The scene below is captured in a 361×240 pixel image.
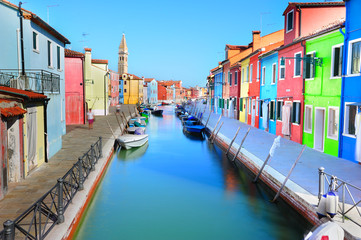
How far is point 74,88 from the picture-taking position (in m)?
27.7

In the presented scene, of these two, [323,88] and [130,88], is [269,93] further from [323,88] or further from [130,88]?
[130,88]

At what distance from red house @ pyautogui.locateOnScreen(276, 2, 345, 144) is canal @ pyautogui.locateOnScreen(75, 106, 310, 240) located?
4773 millimetres

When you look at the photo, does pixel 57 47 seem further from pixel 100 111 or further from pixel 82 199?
pixel 100 111

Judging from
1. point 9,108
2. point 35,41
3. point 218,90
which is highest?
point 35,41

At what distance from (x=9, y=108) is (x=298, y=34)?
1557 cm

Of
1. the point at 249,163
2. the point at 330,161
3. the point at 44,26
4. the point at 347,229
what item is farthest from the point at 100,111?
the point at 347,229

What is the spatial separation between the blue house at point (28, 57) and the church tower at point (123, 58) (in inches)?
3662

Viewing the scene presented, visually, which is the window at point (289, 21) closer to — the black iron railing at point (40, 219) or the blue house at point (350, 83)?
the blue house at point (350, 83)

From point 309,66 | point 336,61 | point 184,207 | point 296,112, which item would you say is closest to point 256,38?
point 296,112

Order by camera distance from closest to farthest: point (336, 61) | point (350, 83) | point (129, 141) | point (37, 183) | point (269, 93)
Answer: point (37, 183), point (350, 83), point (336, 61), point (129, 141), point (269, 93)

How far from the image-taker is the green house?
1417 cm

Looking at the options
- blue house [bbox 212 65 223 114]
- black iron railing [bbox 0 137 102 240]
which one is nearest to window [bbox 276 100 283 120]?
black iron railing [bbox 0 137 102 240]

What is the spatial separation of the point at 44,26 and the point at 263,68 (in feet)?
53.2

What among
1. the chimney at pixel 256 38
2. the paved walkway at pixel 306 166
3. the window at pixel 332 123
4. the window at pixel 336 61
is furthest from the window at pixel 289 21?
the chimney at pixel 256 38
